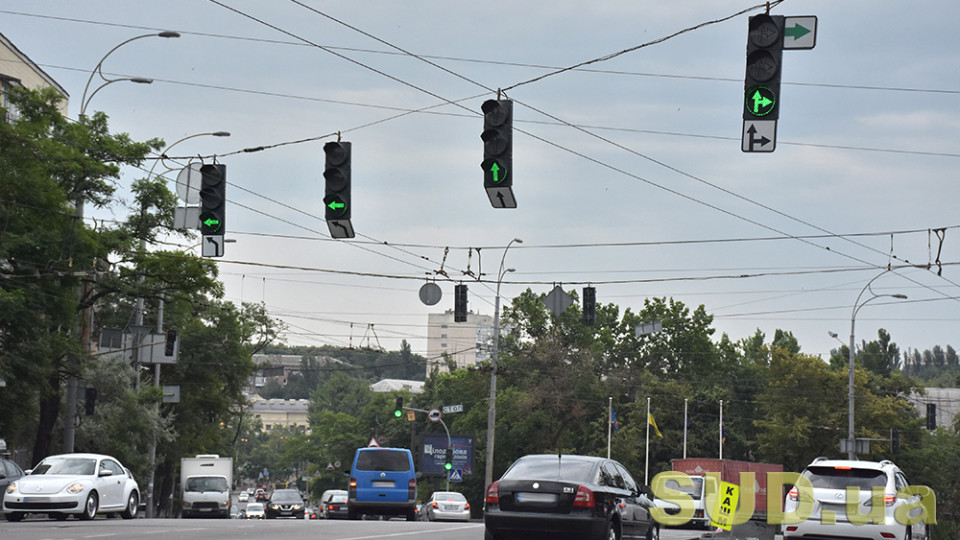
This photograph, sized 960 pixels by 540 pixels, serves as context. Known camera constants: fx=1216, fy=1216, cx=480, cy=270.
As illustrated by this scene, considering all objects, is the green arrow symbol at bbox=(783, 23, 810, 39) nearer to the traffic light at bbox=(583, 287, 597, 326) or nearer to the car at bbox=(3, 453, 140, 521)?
the car at bbox=(3, 453, 140, 521)

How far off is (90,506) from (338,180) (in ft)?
37.1

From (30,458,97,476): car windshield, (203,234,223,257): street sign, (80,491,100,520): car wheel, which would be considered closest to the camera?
(203,234,223,257): street sign

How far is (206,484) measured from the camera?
1885 inches

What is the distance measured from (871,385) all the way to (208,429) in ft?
144

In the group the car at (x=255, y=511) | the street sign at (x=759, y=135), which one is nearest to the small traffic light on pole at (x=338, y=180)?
the street sign at (x=759, y=135)

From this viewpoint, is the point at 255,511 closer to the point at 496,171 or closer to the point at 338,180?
the point at 338,180

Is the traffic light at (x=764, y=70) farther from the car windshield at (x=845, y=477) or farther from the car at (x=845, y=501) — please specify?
the car windshield at (x=845, y=477)

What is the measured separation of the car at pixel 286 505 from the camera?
57500 millimetres

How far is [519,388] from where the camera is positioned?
8644 centimetres

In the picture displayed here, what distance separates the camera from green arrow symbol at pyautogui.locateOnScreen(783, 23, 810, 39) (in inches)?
576

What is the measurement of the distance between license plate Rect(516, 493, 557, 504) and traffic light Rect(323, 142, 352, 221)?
5446 mm

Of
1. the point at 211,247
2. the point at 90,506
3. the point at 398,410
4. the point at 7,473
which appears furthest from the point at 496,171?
the point at 398,410

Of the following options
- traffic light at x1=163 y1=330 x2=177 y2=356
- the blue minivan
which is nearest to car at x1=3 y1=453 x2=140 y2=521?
the blue minivan

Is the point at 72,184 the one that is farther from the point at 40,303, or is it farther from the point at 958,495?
the point at 958,495
